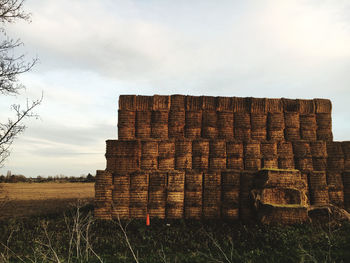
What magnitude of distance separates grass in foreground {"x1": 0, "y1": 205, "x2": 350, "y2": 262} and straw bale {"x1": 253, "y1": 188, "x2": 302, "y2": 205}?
3.42 ft

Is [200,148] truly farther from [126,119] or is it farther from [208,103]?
[126,119]

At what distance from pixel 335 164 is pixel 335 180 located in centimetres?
78

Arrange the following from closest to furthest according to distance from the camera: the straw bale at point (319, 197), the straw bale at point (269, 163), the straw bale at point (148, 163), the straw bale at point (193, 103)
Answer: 1. the straw bale at point (319, 197)
2. the straw bale at point (148, 163)
3. the straw bale at point (269, 163)
4. the straw bale at point (193, 103)

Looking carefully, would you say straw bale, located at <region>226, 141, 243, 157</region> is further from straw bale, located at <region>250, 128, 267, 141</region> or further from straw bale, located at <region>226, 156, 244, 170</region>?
straw bale, located at <region>250, 128, 267, 141</region>

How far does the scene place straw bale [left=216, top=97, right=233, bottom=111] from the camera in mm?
12570

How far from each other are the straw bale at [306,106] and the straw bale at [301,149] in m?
1.48

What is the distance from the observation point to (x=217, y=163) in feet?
39.4

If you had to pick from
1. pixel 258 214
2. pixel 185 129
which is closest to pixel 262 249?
pixel 258 214

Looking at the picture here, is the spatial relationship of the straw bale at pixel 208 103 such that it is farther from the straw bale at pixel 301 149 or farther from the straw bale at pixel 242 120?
the straw bale at pixel 301 149

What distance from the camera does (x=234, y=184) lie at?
11.3 meters

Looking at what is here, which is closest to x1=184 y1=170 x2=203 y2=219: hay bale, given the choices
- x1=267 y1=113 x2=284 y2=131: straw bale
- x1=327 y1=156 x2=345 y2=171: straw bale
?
x1=267 y1=113 x2=284 y2=131: straw bale

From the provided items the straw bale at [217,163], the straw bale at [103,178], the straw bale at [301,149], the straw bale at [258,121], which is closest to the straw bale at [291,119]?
the straw bale at [301,149]

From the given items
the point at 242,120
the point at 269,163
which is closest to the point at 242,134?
the point at 242,120

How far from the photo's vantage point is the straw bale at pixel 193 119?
12.4 m
